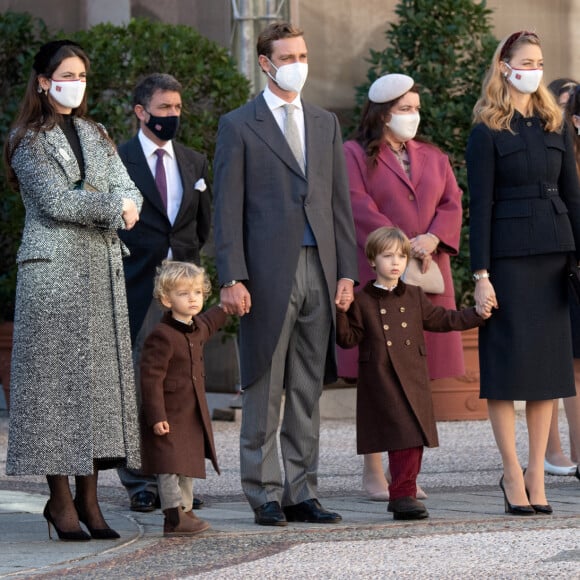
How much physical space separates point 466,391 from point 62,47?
532cm

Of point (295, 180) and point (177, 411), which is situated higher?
point (295, 180)

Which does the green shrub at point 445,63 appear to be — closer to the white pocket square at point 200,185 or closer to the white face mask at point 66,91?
the white pocket square at point 200,185

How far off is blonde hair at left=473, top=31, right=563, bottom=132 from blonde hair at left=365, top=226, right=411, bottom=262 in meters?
0.58

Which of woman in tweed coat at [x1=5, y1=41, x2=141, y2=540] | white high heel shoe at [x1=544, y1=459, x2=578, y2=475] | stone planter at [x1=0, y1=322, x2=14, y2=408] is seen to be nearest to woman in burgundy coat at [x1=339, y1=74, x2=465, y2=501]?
white high heel shoe at [x1=544, y1=459, x2=578, y2=475]

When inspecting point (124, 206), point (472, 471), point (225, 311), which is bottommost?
point (472, 471)

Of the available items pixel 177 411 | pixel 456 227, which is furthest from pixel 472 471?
pixel 177 411

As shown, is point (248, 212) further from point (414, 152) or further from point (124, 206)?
point (414, 152)

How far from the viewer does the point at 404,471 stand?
634cm

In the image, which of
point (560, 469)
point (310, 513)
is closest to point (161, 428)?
point (310, 513)

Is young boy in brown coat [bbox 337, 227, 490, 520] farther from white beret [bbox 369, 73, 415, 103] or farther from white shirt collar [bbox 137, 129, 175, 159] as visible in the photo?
white shirt collar [bbox 137, 129, 175, 159]

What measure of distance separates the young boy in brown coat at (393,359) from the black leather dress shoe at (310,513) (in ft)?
0.84

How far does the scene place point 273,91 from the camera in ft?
21.0

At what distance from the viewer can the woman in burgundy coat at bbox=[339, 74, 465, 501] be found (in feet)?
23.6

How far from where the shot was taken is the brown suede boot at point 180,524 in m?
5.93
